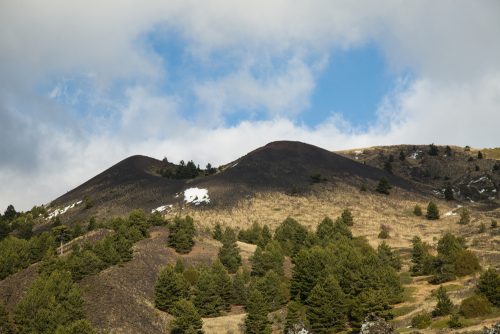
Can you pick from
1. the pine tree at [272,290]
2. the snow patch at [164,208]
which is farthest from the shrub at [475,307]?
the snow patch at [164,208]

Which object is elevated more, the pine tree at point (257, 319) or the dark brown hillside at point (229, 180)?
the dark brown hillside at point (229, 180)

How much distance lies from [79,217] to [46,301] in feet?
254

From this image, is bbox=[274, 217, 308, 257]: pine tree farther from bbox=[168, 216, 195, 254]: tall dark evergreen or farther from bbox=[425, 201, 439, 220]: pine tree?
bbox=[425, 201, 439, 220]: pine tree

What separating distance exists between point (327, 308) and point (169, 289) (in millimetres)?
19539

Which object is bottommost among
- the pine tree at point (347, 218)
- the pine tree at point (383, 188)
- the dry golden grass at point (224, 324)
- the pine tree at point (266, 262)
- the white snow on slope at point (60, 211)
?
the dry golden grass at point (224, 324)

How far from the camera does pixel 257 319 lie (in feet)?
178

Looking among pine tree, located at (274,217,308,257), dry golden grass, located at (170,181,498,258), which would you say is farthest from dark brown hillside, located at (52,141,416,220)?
pine tree, located at (274,217,308,257)

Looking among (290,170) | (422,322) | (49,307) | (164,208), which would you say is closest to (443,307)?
(422,322)

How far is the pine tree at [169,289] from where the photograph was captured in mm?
60844

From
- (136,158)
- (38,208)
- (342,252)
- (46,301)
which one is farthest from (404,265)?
(136,158)

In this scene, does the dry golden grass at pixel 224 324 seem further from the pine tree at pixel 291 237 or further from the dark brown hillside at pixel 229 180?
the dark brown hillside at pixel 229 180

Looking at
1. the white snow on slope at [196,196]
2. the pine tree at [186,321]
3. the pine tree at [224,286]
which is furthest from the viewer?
the white snow on slope at [196,196]

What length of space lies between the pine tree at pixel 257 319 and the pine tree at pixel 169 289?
10.3 m

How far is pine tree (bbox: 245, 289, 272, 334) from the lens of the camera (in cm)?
Result: 5378
